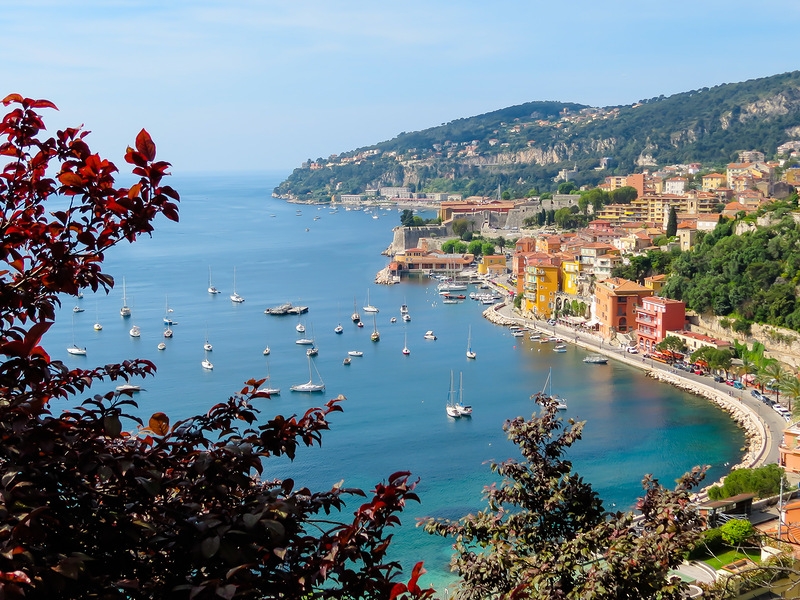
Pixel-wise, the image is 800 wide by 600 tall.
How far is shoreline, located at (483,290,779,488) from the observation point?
30.6ft

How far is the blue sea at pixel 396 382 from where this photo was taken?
8.98 metres

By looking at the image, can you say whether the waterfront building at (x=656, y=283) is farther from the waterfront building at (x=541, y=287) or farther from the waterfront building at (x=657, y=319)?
the waterfront building at (x=541, y=287)

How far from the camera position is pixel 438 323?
17828 mm

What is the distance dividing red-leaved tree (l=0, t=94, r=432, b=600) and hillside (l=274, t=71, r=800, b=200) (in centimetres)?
4322

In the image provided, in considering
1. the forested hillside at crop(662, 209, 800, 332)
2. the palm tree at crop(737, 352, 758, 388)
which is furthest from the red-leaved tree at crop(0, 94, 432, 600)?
the forested hillside at crop(662, 209, 800, 332)

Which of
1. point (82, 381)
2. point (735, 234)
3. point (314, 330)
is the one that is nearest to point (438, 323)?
point (314, 330)

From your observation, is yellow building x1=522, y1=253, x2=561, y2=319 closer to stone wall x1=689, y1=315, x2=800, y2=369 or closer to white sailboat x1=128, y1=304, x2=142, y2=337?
stone wall x1=689, y1=315, x2=800, y2=369

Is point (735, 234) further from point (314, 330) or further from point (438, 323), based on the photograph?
point (314, 330)

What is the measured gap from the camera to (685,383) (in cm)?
1248

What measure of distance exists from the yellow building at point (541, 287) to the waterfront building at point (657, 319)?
3186mm

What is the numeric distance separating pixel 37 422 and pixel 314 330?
16503 mm

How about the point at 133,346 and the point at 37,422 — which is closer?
the point at 37,422

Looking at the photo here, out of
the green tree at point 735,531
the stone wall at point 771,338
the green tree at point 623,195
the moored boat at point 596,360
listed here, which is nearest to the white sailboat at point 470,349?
the moored boat at point 596,360

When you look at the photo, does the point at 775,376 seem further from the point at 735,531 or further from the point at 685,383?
the point at 735,531
